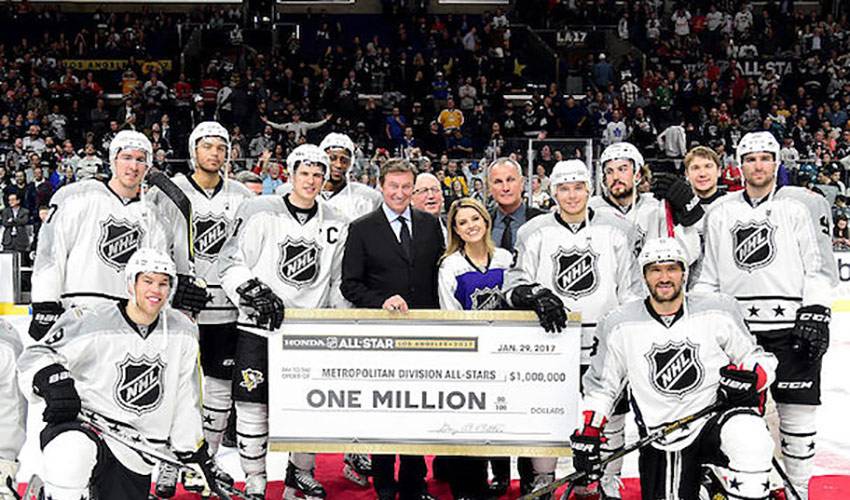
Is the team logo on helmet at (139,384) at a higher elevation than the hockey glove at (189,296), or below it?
below

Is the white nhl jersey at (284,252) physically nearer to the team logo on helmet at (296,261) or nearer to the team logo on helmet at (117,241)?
the team logo on helmet at (296,261)

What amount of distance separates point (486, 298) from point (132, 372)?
4.57 feet

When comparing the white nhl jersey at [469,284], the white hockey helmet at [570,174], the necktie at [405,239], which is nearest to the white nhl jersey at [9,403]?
the necktie at [405,239]

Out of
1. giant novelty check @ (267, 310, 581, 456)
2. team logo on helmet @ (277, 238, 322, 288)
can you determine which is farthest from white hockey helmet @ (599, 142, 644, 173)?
team logo on helmet @ (277, 238, 322, 288)

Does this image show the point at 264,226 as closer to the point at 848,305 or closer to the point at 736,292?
the point at 736,292

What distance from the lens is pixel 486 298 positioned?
4.21 m

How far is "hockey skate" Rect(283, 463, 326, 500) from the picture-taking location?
178 inches

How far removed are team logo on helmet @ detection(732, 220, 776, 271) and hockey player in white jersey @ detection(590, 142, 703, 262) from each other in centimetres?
18

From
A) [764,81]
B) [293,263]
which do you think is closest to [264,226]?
[293,263]

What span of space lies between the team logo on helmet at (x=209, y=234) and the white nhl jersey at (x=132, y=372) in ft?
3.24

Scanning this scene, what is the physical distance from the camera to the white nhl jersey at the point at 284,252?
169 inches

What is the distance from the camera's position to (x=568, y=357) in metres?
4.10

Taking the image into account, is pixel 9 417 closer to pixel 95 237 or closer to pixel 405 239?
pixel 95 237

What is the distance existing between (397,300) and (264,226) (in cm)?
67
